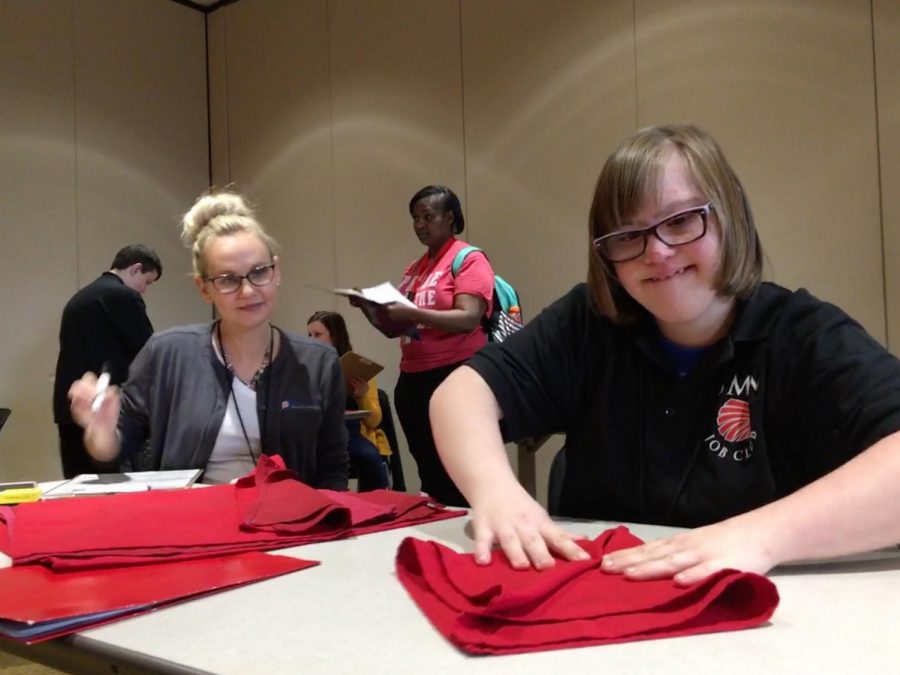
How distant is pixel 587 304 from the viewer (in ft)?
4.00

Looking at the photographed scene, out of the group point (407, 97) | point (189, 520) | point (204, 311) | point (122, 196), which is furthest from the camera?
point (204, 311)

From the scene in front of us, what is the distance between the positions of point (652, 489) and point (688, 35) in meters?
2.73

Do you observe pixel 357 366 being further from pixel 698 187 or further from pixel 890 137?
pixel 698 187

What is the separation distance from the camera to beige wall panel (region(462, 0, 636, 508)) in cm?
352

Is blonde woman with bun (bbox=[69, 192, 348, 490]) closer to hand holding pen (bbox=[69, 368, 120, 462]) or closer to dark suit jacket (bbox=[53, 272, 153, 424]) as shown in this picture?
hand holding pen (bbox=[69, 368, 120, 462])

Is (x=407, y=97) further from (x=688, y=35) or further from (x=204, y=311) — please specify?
(x=204, y=311)

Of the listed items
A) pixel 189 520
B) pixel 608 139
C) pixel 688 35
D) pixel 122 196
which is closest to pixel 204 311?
pixel 122 196

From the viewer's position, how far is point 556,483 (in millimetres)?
1283

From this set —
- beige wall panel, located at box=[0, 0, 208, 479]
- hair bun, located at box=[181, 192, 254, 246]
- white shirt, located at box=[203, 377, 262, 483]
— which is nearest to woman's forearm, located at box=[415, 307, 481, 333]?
hair bun, located at box=[181, 192, 254, 246]

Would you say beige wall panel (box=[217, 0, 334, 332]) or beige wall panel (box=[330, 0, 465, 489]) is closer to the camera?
beige wall panel (box=[330, 0, 465, 489])

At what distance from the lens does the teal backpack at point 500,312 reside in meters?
2.98

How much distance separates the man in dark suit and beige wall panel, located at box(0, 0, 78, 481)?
2.06ft

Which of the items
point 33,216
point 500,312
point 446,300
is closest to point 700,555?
point 446,300

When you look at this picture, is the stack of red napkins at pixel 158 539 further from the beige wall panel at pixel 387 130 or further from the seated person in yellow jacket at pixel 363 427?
the beige wall panel at pixel 387 130
